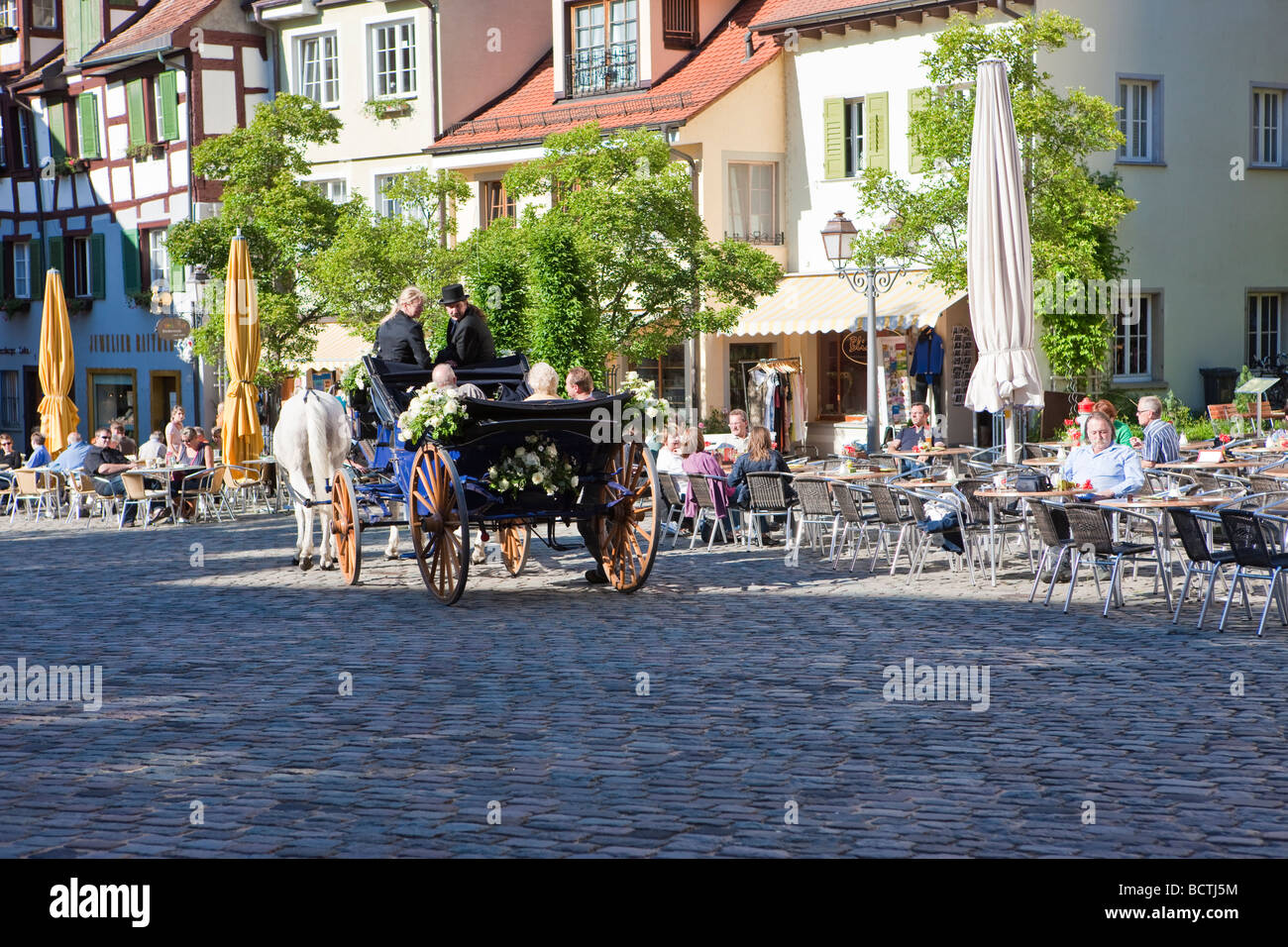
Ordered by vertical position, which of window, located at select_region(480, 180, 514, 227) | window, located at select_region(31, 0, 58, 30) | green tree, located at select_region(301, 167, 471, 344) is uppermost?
window, located at select_region(31, 0, 58, 30)

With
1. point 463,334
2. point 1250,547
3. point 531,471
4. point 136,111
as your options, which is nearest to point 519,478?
point 531,471

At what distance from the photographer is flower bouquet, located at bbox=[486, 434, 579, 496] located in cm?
1223

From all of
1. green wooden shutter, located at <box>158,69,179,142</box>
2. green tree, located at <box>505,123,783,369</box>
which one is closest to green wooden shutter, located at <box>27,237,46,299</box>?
green wooden shutter, located at <box>158,69,179,142</box>

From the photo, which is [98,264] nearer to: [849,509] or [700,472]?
[700,472]

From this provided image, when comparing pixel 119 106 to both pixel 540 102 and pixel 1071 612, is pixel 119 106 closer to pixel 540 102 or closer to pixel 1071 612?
pixel 540 102

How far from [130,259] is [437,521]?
2823 cm

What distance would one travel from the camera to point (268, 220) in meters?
26.2

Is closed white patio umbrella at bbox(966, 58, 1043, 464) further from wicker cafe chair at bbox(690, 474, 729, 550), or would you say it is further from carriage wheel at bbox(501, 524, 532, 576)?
carriage wheel at bbox(501, 524, 532, 576)

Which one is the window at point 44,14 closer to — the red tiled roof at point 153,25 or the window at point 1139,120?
the red tiled roof at point 153,25

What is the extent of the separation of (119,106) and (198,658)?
30.6m

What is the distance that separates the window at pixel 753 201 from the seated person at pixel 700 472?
12.0 m

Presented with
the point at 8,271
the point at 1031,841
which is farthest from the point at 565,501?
the point at 8,271

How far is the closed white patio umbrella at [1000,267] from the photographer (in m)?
13.8

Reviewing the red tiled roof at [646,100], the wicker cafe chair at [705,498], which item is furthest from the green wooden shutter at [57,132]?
the wicker cafe chair at [705,498]
